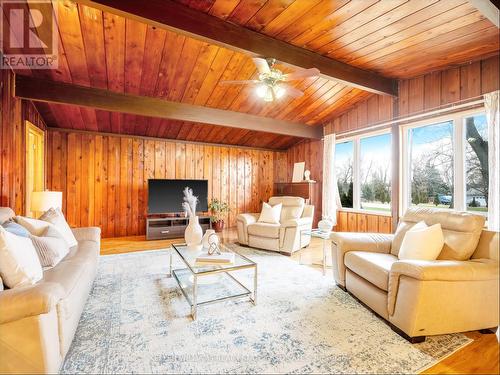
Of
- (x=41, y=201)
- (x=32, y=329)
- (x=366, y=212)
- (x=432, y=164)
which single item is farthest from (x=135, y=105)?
(x=432, y=164)

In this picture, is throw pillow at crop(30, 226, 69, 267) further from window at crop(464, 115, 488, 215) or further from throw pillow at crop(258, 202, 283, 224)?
window at crop(464, 115, 488, 215)

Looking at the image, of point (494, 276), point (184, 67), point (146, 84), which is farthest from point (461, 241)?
point (146, 84)

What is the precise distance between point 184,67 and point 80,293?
2789 mm

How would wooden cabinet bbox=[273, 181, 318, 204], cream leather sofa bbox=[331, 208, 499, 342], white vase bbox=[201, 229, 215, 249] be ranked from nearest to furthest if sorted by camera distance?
cream leather sofa bbox=[331, 208, 499, 342]
white vase bbox=[201, 229, 215, 249]
wooden cabinet bbox=[273, 181, 318, 204]

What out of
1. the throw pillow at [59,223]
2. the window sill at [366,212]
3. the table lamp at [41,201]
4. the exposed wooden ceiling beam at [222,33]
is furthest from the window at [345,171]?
the table lamp at [41,201]

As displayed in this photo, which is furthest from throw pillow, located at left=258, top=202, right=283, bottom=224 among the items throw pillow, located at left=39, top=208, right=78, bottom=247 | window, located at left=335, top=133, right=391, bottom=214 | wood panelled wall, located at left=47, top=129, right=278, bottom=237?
throw pillow, located at left=39, top=208, right=78, bottom=247

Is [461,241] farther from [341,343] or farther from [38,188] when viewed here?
[38,188]

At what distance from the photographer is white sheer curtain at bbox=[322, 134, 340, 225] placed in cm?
493

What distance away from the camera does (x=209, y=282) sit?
8.49 ft

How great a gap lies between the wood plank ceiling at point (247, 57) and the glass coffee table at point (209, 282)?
234 centimetres

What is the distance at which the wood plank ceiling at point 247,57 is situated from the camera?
2283mm

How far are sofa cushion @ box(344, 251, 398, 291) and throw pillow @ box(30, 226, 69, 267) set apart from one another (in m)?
2.54

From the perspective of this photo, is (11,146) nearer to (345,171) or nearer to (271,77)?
(271,77)

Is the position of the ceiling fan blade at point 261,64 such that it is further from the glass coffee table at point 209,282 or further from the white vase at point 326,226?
the white vase at point 326,226
